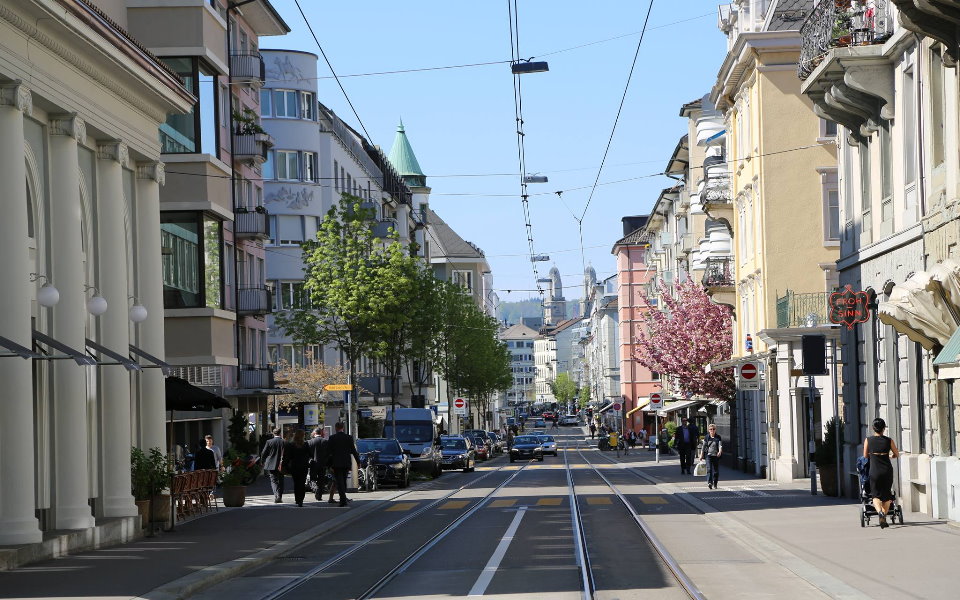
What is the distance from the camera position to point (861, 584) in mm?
13836

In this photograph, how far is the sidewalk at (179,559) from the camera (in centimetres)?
1447

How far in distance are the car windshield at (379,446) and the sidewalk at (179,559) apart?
12459 millimetres

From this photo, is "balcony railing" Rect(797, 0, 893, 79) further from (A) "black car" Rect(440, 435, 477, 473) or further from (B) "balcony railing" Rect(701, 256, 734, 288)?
(A) "black car" Rect(440, 435, 477, 473)

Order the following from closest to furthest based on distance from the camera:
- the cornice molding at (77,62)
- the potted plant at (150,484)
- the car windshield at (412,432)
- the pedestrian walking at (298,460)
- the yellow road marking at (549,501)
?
the cornice molding at (77,62) → the potted plant at (150,484) → the pedestrian walking at (298,460) → the yellow road marking at (549,501) → the car windshield at (412,432)

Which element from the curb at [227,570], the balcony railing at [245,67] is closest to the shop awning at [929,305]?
the curb at [227,570]

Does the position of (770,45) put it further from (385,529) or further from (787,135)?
(385,529)

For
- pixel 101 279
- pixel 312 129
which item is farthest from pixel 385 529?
pixel 312 129

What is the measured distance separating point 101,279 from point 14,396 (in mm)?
5025

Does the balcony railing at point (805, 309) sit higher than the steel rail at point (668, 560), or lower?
higher

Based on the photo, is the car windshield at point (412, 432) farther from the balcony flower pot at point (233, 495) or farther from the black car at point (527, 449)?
the balcony flower pot at point (233, 495)

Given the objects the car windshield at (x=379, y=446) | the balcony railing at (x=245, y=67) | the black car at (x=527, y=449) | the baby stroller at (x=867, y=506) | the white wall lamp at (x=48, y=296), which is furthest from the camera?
the black car at (x=527, y=449)

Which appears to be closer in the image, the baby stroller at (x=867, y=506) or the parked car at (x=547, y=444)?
the baby stroller at (x=867, y=506)

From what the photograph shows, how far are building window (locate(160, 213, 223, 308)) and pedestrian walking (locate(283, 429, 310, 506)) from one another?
532 centimetres

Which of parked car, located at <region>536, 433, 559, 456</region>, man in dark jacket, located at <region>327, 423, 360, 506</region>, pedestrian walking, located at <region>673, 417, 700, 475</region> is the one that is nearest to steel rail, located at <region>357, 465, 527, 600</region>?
man in dark jacket, located at <region>327, 423, 360, 506</region>
